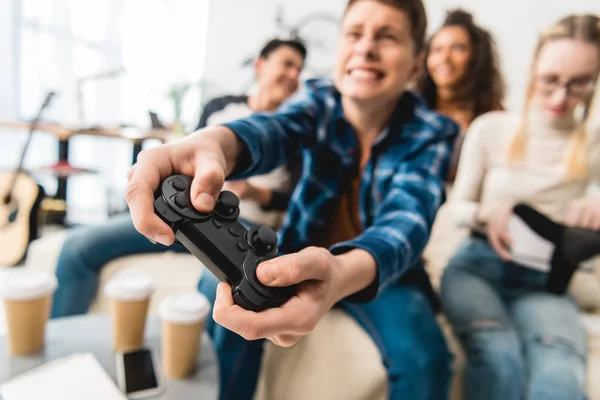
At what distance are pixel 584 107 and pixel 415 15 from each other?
0.46 m

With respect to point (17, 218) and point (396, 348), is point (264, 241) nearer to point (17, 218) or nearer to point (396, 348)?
point (396, 348)

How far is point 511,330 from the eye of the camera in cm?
63

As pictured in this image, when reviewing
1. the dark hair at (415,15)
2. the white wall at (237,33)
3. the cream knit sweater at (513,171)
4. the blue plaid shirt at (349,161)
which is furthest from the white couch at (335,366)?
the white wall at (237,33)

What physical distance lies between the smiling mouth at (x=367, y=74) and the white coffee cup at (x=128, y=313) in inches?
17.8

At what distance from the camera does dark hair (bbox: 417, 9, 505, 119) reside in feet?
2.99

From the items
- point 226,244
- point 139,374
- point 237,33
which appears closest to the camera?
point 226,244

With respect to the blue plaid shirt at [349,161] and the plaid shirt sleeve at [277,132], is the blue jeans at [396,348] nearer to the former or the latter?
the blue plaid shirt at [349,161]

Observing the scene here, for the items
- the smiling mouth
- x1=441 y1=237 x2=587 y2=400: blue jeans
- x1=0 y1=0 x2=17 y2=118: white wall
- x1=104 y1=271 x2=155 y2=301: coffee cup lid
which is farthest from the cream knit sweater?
x1=0 y1=0 x2=17 y2=118: white wall

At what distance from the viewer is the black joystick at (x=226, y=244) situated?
0.92ft

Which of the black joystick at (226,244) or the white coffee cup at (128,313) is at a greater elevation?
the black joystick at (226,244)

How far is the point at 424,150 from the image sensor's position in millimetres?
596

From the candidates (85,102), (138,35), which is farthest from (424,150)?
(85,102)

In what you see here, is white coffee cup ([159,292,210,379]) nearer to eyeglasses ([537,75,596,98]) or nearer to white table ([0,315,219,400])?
white table ([0,315,219,400])

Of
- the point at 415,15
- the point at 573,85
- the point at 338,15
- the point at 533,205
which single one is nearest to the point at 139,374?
the point at 415,15
